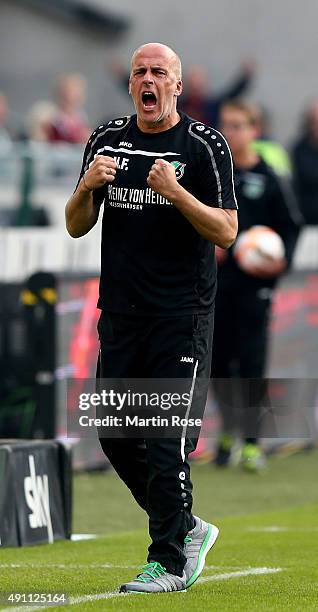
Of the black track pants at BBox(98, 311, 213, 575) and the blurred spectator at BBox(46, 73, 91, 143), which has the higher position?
the blurred spectator at BBox(46, 73, 91, 143)

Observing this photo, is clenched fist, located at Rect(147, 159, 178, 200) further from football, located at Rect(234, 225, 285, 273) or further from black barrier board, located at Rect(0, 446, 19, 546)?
football, located at Rect(234, 225, 285, 273)

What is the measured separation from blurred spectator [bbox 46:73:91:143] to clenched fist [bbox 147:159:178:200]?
10.0m

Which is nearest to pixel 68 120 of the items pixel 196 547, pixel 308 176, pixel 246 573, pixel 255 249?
pixel 308 176

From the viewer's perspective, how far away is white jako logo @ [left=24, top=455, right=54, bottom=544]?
8836 millimetres

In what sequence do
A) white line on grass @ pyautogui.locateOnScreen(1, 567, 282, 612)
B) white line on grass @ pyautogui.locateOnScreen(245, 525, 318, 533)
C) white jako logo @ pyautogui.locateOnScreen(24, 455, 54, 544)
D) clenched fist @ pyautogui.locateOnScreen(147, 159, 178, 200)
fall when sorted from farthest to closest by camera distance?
white line on grass @ pyautogui.locateOnScreen(245, 525, 318, 533) < white jako logo @ pyautogui.locateOnScreen(24, 455, 54, 544) < clenched fist @ pyautogui.locateOnScreen(147, 159, 178, 200) < white line on grass @ pyautogui.locateOnScreen(1, 567, 282, 612)

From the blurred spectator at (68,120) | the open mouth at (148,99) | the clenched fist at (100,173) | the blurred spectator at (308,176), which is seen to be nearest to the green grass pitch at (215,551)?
the clenched fist at (100,173)

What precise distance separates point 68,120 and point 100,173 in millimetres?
10432

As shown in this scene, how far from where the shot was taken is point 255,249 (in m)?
12.2

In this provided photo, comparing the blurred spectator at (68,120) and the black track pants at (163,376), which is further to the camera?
the blurred spectator at (68,120)

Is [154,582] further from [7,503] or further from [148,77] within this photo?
[148,77]

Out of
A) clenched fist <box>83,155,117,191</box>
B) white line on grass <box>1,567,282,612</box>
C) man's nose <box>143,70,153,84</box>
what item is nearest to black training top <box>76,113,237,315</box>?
clenched fist <box>83,155,117,191</box>

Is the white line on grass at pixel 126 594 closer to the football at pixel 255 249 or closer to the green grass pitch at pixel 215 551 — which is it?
the green grass pitch at pixel 215 551

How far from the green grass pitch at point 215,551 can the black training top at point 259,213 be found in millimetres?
1470

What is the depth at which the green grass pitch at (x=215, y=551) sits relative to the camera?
22.5ft
